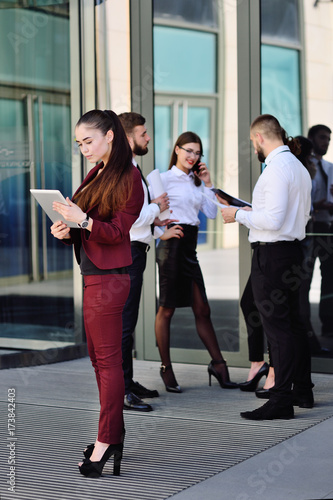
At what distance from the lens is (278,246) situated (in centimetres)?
482

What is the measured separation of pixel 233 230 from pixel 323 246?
2.24 ft

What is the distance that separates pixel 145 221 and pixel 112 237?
4.73ft

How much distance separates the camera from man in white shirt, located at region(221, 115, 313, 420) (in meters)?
4.73

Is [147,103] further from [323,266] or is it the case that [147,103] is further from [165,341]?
[165,341]

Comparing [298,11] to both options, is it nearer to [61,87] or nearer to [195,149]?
[195,149]

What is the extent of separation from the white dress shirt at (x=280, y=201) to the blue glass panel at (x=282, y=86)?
1.20 meters

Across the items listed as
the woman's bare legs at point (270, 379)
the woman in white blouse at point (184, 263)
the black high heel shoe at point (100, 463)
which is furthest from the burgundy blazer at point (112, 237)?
the woman's bare legs at point (270, 379)

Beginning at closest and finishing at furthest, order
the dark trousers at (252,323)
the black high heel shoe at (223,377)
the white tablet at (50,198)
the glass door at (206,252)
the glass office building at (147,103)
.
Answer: the white tablet at (50,198)
the dark trousers at (252,323)
the black high heel shoe at (223,377)
the glass office building at (147,103)
the glass door at (206,252)

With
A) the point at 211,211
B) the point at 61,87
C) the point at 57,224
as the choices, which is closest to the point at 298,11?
the point at 211,211

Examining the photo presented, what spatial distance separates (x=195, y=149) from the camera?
220 inches

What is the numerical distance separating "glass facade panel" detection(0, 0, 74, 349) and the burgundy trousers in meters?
3.13

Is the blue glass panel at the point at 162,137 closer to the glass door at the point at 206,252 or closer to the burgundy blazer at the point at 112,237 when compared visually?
the glass door at the point at 206,252

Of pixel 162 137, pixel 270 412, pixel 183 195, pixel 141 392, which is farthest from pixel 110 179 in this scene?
pixel 162 137

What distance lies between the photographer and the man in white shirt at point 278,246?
186 inches
